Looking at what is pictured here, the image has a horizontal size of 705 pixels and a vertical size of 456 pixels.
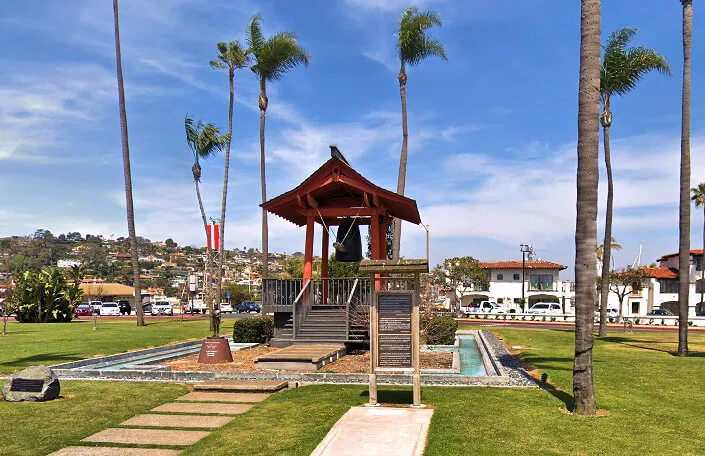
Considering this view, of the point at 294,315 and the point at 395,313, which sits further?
the point at 294,315

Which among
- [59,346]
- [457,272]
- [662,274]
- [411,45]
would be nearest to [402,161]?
[411,45]

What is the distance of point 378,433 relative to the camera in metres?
8.06

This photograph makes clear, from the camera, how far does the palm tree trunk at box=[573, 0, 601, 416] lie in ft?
30.8

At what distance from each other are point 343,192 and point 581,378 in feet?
44.3

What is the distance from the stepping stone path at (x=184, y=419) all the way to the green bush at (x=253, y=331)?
9878mm

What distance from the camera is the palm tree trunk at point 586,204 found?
30.8 feet

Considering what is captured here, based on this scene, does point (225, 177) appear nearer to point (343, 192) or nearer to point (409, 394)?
point (343, 192)

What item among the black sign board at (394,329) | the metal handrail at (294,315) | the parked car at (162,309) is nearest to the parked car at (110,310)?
the parked car at (162,309)

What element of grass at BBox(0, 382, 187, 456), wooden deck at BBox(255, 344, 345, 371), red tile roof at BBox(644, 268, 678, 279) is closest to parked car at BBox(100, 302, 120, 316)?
wooden deck at BBox(255, 344, 345, 371)

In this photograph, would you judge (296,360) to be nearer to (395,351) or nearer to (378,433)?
(395,351)

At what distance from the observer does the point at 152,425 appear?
29.7 feet

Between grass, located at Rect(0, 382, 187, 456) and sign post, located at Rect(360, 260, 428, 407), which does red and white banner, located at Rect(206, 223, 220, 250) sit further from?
sign post, located at Rect(360, 260, 428, 407)

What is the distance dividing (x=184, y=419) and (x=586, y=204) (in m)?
7.46

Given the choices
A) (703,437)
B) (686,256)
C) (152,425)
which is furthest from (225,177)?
(703,437)
